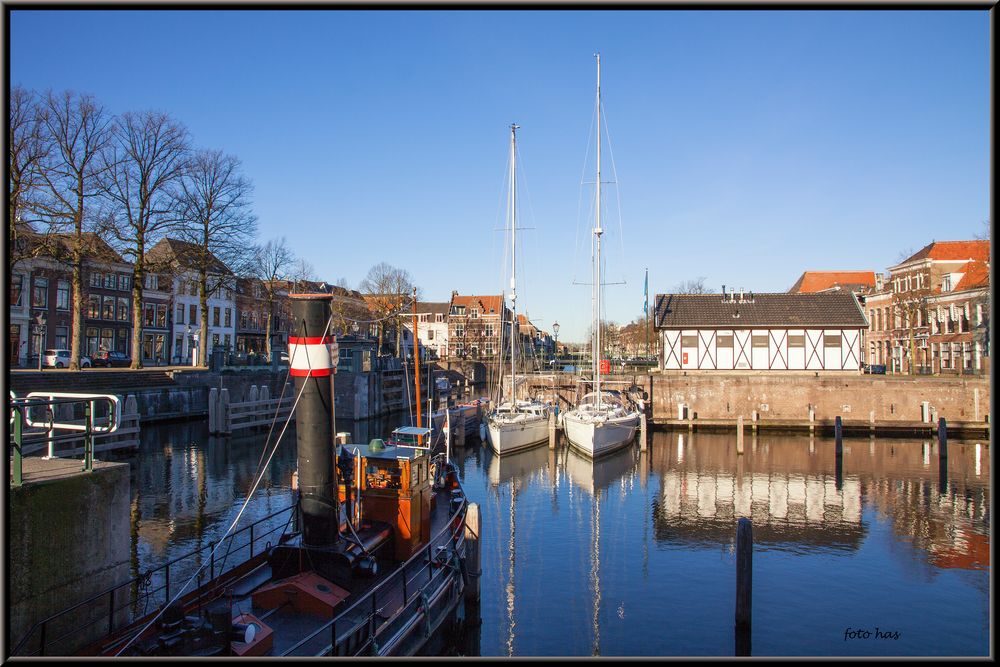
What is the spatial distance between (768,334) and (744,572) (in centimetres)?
4072

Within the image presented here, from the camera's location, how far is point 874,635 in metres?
13.2

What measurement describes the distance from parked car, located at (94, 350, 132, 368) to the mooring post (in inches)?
1898

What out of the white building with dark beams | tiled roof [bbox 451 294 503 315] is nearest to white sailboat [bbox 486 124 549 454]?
the white building with dark beams

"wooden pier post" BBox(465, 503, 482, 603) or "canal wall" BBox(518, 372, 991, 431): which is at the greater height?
"canal wall" BBox(518, 372, 991, 431)

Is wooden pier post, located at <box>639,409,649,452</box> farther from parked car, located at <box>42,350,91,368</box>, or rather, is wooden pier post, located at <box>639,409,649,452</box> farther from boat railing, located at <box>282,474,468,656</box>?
parked car, located at <box>42,350,91,368</box>

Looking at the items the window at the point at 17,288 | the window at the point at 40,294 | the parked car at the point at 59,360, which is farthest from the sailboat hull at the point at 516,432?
the window at the point at 40,294

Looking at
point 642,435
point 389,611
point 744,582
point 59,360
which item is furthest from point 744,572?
point 59,360

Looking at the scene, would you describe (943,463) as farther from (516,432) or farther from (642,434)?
(516,432)

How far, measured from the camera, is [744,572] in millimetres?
12664

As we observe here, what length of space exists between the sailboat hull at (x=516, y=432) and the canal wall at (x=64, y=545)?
26.1 metres

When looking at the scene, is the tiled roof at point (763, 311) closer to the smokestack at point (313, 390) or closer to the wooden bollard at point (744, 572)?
the wooden bollard at point (744, 572)

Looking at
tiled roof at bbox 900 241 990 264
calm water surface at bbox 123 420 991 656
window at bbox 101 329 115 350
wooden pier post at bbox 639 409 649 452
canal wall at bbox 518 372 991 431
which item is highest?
tiled roof at bbox 900 241 990 264

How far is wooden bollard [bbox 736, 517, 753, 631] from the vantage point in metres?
12.6

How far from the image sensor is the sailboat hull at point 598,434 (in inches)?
1329
